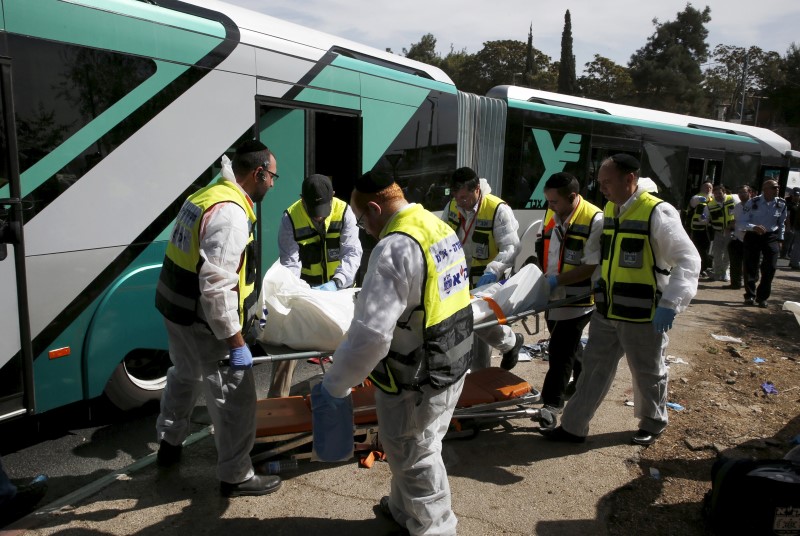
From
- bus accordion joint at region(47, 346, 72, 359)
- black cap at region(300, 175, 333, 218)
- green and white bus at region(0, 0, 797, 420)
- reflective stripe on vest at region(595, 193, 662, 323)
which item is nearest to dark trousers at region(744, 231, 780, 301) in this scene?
green and white bus at region(0, 0, 797, 420)

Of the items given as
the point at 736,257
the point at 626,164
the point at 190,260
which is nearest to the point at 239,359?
the point at 190,260

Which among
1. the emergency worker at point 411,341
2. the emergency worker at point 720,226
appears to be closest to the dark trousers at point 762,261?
the emergency worker at point 720,226

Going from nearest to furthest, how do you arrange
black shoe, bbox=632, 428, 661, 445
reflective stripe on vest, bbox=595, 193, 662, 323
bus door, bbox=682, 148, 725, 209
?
reflective stripe on vest, bbox=595, 193, 662, 323 < black shoe, bbox=632, 428, 661, 445 < bus door, bbox=682, 148, 725, 209

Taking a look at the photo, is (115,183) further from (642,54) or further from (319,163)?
(642,54)

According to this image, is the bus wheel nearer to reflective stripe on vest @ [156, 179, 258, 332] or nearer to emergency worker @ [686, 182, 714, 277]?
reflective stripe on vest @ [156, 179, 258, 332]

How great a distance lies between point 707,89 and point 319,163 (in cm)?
6028

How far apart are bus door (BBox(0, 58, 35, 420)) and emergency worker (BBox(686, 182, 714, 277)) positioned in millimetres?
10947

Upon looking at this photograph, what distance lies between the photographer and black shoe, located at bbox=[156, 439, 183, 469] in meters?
3.53

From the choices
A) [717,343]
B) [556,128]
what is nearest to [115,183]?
[717,343]

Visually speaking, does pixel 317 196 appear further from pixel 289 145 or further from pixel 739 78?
pixel 739 78

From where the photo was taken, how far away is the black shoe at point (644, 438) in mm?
4027

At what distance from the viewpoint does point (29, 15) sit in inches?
128

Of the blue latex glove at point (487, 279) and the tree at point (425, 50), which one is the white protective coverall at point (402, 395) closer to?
the blue latex glove at point (487, 279)

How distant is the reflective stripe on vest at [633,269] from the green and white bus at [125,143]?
9.41ft
